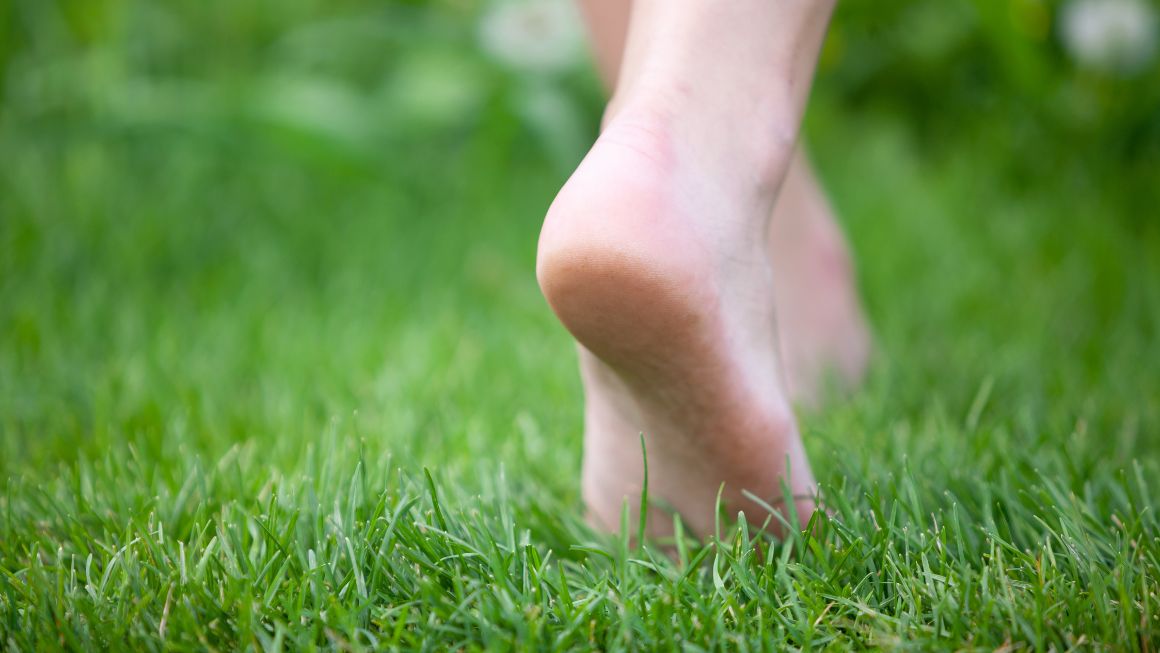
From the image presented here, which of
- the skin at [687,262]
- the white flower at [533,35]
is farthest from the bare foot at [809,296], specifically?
the white flower at [533,35]

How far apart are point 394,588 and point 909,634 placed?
0.33 m

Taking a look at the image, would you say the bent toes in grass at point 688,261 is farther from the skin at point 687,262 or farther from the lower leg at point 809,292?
the lower leg at point 809,292

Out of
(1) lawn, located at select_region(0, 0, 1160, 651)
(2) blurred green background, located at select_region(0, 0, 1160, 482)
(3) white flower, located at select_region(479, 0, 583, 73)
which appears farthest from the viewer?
(3) white flower, located at select_region(479, 0, 583, 73)

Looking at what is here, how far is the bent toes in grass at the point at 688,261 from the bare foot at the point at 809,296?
1.20 ft

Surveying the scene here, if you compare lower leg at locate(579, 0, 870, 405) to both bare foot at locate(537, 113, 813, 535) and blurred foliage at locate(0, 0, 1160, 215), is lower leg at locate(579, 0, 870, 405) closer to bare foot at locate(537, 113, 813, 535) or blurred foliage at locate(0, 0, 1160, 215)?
bare foot at locate(537, 113, 813, 535)

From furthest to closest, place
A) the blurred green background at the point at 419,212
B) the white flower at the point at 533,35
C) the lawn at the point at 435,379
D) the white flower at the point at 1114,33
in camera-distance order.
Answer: the white flower at the point at 533,35 → the white flower at the point at 1114,33 → the blurred green background at the point at 419,212 → the lawn at the point at 435,379

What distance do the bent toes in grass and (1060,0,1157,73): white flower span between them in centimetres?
134

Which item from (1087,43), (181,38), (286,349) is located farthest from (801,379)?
(181,38)

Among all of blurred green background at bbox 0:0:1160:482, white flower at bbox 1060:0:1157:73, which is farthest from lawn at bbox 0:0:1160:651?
white flower at bbox 1060:0:1157:73

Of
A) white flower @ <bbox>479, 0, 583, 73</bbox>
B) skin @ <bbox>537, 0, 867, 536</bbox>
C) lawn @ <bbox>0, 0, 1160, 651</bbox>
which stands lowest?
lawn @ <bbox>0, 0, 1160, 651</bbox>

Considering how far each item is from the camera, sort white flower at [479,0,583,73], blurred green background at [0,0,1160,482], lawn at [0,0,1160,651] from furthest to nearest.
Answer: white flower at [479,0,583,73]
blurred green background at [0,0,1160,482]
lawn at [0,0,1160,651]

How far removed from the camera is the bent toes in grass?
2.04ft

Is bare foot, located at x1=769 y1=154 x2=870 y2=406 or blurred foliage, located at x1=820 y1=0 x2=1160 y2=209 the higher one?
blurred foliage, located at x1=820 y1=0 x2=1160 y2=209

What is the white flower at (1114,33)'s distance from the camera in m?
1.78
